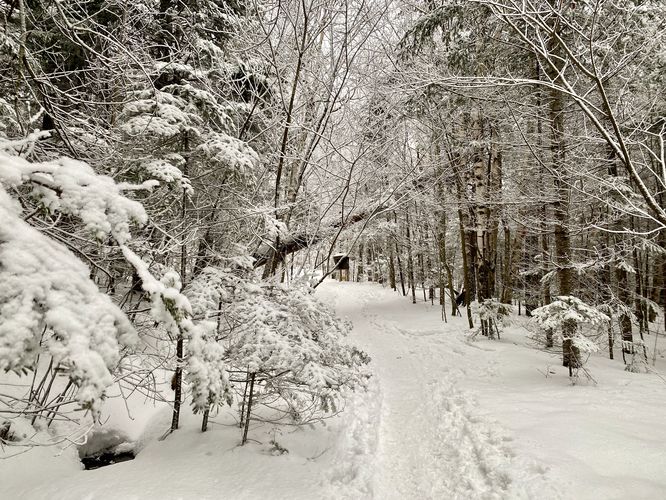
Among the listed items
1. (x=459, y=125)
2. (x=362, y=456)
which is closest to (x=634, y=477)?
(x=362, y=456)

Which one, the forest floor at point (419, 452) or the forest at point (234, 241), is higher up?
the forest at point (234, 241)

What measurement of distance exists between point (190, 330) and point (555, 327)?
5951 mm

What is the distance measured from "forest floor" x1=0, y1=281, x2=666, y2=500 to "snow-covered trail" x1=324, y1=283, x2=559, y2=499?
0.02m

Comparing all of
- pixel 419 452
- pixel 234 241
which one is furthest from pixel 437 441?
pixel 234 241

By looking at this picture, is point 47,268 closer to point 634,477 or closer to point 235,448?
point 235,448

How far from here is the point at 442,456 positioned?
3982 millimetres

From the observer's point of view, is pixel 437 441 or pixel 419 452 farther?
pixel 437 441

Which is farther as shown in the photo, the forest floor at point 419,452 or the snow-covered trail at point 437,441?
the snow-covered trail at point 437,441

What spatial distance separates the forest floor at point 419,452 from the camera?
9.93 ft

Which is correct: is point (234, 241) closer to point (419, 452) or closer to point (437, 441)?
point (419, 452)

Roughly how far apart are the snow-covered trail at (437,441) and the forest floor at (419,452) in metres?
0.02

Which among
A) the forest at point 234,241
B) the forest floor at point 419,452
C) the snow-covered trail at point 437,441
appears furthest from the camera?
the snow-covered trail at point 437,441

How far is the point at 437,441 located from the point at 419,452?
35cm

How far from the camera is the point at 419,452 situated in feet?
13.6
